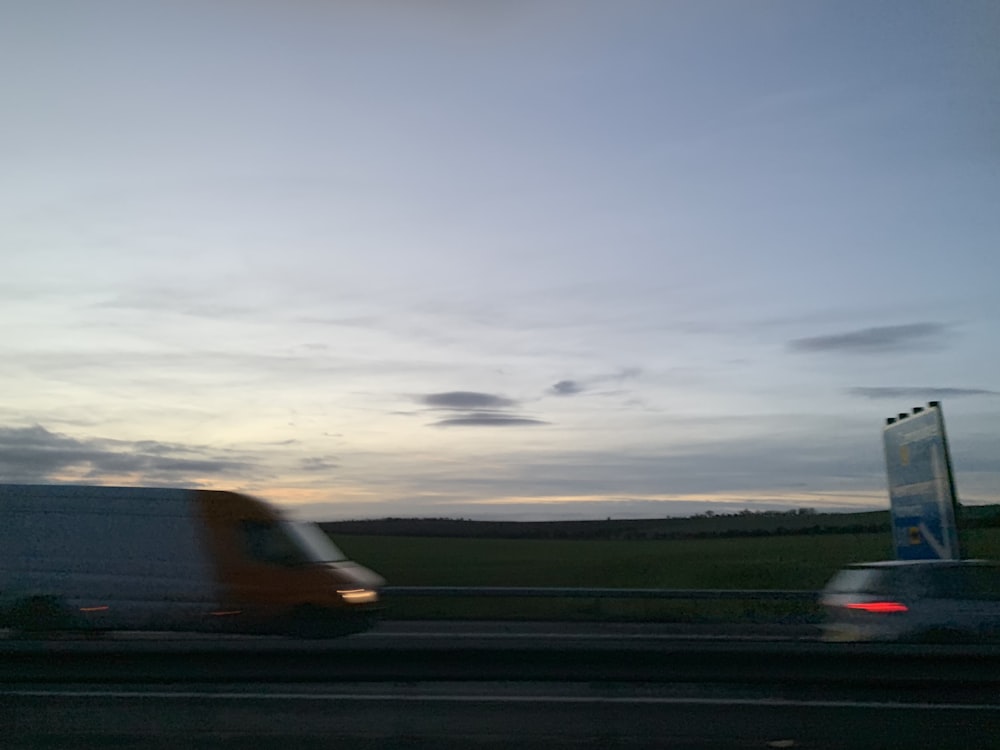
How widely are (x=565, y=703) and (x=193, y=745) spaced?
2819 mm

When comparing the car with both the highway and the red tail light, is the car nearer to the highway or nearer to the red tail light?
the red tail light

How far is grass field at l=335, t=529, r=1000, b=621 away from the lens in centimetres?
1844

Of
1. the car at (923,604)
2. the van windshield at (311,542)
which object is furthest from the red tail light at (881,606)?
the van windshield at (311,542)

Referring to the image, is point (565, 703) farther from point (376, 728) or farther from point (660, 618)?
point (660, 618)

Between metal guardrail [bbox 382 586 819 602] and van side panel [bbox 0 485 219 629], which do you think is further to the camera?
metal guardrail [bbox 382 586 819 602]

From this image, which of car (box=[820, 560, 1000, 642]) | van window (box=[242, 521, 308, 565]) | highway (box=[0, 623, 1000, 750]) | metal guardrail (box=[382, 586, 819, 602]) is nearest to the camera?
highway (box=[0, 623, 1000, 750])

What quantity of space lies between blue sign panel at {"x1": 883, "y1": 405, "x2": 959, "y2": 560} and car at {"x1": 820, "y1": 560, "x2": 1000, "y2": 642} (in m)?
4.98

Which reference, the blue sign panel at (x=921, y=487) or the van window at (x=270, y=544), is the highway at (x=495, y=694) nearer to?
the van window at (x=270, y=544)

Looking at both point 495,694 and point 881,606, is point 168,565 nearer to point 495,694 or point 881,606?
point 495,694

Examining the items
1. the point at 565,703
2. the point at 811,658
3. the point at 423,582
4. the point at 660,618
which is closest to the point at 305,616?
the point at 565,703

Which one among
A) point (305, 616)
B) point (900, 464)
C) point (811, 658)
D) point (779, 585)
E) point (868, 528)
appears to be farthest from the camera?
point (868, 528)

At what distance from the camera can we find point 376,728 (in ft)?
22.7

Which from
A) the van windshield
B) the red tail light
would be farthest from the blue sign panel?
the van windshield

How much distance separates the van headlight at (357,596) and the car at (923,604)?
592 cm
